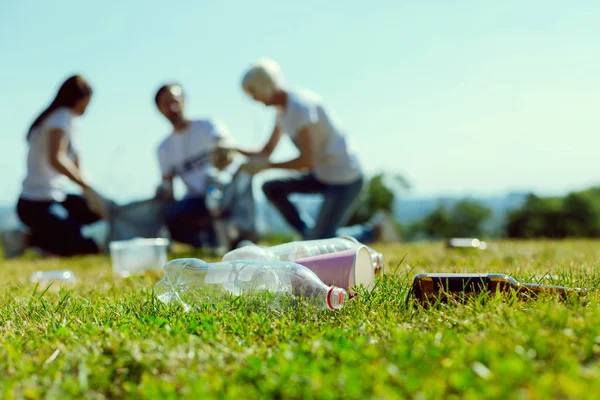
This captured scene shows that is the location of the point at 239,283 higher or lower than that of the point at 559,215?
higher

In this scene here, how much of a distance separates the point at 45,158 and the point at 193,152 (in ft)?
5.13

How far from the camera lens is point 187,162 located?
607 centimetres

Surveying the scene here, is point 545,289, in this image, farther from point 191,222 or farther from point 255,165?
point 191,222

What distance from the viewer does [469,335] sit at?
1508 mm

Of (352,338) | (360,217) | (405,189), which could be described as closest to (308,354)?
(352,338)

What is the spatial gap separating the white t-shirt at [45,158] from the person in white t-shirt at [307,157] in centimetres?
184

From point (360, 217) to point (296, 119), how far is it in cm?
647

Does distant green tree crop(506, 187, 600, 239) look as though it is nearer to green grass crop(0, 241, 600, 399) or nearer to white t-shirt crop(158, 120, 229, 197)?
white t-shirt crop(158, 120, 229, 197)

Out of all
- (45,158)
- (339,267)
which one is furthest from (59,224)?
(339,267)

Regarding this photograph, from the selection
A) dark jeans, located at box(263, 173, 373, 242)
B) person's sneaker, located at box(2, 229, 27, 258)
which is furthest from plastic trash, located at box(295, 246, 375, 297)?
person's sneaker, located at box(2, 229, 27, 258)

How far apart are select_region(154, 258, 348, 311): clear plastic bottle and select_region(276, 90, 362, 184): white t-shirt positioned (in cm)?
310

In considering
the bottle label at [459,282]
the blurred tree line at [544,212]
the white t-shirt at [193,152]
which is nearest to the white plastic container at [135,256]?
the white t-shirt at [193,152]

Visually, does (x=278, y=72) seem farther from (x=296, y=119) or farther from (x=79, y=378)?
(x=79, y=378)

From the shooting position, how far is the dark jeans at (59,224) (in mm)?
6426
